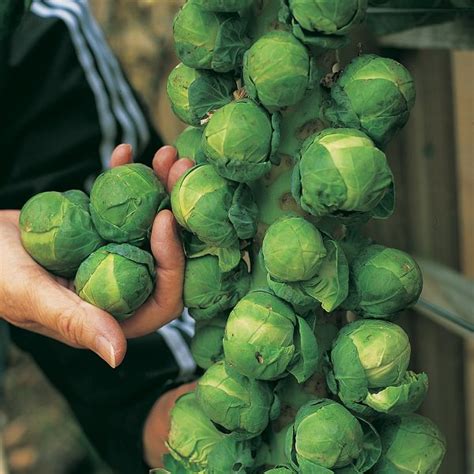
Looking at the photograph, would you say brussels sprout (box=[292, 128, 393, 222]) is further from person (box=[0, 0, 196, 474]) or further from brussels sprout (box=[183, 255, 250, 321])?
person (box=[0, 0, 196, 474])

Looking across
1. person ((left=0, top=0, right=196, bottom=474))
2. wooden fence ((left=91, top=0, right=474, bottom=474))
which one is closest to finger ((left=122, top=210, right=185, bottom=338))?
person ((left=0, top=0, right=196, bottom=474))

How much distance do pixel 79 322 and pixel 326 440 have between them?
28 centimetres

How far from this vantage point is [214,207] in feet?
2.58

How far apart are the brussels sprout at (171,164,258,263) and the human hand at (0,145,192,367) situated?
44 mm

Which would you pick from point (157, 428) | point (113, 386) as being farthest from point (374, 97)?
point (113, 386)

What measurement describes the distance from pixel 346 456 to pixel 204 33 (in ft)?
1.32

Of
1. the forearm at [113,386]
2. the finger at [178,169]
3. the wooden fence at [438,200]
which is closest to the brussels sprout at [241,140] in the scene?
the finger at [178,169]

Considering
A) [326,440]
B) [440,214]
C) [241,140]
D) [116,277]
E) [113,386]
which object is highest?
[241,140]

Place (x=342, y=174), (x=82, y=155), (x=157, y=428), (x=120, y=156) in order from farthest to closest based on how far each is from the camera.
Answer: (x=82, y=155), (x=157, y=428), (x=120, y=156), (x=342, y=174)

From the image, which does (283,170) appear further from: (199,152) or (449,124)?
(449,124)

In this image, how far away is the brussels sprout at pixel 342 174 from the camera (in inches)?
27.7

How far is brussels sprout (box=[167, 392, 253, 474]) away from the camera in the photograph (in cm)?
82

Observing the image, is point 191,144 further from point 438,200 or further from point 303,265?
point 438,200

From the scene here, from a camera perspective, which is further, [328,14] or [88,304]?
[88,304]
